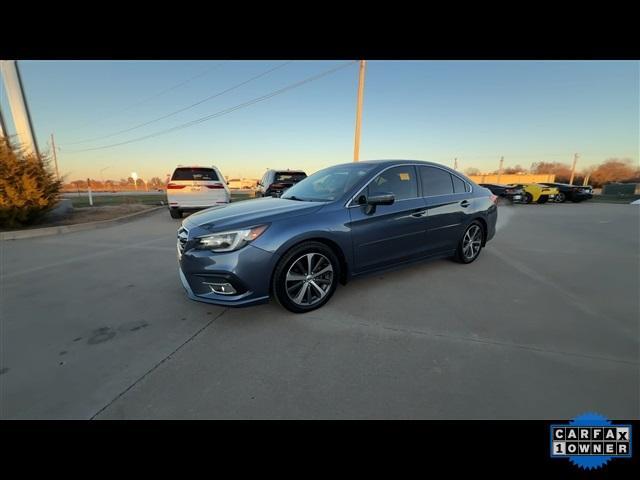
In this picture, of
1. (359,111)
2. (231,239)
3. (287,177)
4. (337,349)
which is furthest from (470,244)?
(359,111)

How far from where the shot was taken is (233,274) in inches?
100

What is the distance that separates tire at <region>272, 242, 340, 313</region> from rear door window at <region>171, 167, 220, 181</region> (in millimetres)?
7446

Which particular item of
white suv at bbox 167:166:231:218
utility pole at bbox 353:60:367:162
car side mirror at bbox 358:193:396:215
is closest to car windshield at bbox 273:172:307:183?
white suv at bbox 167:166:231:218

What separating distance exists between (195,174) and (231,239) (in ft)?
24.9

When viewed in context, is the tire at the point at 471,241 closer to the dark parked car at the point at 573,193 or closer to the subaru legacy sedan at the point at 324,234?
the subaru legacy sedan at the point at 324,234

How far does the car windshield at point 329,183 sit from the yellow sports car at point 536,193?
62.9 ft

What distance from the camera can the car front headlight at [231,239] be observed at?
2602 millimetres

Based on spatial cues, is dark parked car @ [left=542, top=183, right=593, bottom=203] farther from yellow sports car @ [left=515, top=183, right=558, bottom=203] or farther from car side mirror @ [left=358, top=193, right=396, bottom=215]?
car side mirror @ [left=358, top=193, right=396, bottom=215]

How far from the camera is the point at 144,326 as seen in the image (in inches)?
107
